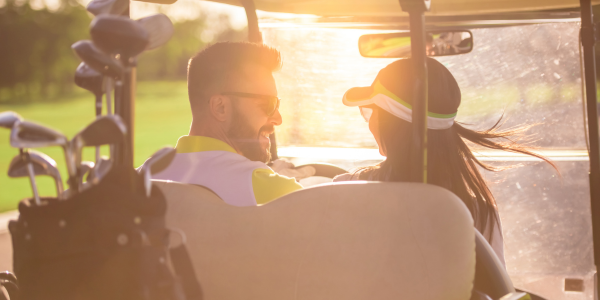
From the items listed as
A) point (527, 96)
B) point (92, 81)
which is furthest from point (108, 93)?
point (527, 96)

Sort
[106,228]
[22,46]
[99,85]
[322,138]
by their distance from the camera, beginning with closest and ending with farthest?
[106,228] → [99,85] → [322,138] → [22,46]

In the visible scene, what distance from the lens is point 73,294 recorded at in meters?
1.14

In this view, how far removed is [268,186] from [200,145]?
0.38m

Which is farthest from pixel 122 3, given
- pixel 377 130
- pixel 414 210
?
pixel 377 130

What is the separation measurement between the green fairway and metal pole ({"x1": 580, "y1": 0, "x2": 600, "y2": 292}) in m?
10.4

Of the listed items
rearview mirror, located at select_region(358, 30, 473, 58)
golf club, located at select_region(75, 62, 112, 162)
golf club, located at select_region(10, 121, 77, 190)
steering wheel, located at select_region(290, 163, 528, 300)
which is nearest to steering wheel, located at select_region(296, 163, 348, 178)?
rearview mirror, located at select_region(358, 30, 473, 58)

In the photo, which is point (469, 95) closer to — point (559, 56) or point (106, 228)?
point (559, 56)

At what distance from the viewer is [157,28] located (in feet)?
4.12

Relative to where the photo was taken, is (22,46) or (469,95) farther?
(22,46)

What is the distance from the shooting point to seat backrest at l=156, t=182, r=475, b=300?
4.32ft

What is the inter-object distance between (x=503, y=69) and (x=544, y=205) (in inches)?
27.3

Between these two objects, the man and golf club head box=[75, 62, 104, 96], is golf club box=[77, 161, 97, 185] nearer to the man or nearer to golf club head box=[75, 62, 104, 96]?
golf club head box=[75, 62, 104, 96]

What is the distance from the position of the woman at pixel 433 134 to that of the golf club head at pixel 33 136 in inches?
49.8

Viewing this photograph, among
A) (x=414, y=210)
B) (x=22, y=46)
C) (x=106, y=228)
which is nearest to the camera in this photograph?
(x=106, y=228)
